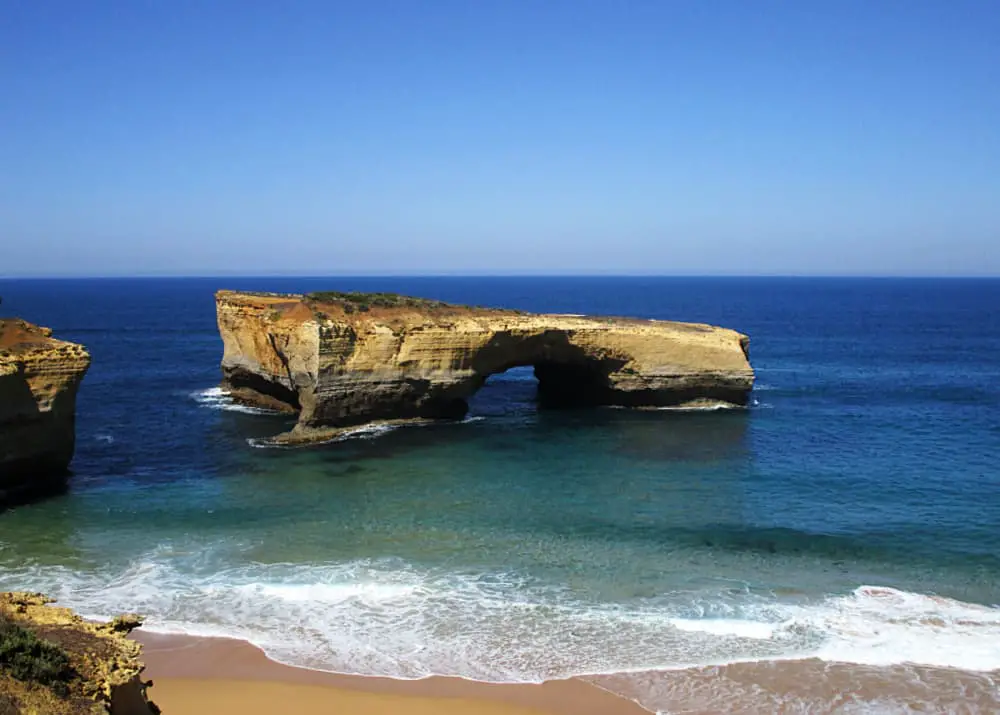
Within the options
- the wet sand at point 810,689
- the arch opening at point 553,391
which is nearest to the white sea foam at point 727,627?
the wet sand at point 810,689

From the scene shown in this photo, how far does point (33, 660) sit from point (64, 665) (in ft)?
1.59

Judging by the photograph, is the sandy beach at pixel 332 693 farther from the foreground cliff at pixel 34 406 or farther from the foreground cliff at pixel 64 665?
the foreground cliff at pixel 34 406

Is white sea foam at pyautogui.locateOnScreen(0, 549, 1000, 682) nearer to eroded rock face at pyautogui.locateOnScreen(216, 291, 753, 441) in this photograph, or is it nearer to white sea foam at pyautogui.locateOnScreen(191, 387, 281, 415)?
eroded rock face at pyautogui.locateOnScreen(216, 291, 753, 441)

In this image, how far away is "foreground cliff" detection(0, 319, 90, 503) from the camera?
25875 millimetres

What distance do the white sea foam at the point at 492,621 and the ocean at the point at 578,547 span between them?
0.07m

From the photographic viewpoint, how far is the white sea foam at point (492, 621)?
54.3 ft

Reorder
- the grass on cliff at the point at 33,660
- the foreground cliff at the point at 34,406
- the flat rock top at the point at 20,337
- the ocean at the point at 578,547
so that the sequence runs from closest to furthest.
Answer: the grass on cliff at the point at 33,660
the ocean at the point at 578,547
the foreground cliff at the point at 34,406
the flat rock top at the point at 20,337

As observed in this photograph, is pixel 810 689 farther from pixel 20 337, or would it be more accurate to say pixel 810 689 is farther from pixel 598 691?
pixel 20 337

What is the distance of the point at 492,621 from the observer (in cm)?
1800

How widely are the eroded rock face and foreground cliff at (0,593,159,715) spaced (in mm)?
23601

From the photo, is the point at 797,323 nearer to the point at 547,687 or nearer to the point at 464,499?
the point at 464,499

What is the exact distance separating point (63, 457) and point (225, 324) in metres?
15.0

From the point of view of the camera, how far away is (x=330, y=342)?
35.5m

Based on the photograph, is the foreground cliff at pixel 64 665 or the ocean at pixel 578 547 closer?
the foreground cliff at pixel 64 665
